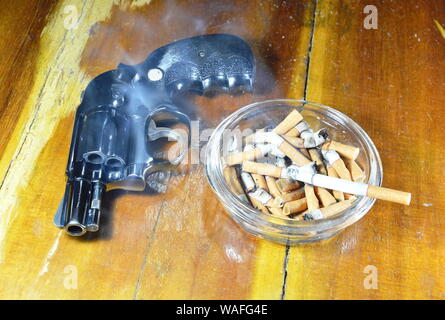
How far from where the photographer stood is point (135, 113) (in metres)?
0.77

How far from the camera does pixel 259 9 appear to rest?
1007mm

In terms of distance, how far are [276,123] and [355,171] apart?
15cm

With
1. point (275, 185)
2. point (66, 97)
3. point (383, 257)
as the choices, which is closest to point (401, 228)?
point (383, 257)

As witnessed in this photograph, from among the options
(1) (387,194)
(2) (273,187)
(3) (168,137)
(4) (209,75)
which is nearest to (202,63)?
(4) (209,75)

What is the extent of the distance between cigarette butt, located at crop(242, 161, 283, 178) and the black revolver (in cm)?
11

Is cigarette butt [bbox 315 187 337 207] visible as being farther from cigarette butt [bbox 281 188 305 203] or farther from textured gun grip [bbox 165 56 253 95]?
textured gun grip [bbox 165 56 253 95]

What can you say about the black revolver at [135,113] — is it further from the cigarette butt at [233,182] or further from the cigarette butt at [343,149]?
the cigarette butt at [343,149]

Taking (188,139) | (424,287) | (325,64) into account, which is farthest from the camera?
(325,64)

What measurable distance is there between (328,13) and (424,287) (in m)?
0.54

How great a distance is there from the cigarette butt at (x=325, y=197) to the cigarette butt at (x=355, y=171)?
5 cm

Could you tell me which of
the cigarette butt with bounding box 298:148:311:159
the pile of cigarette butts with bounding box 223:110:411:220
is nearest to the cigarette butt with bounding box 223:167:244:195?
the pile of cigarette butts with bounding box 223:110:411:220

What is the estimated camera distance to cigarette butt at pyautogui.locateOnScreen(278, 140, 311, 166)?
0.75m

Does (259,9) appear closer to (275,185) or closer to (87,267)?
(275,185)

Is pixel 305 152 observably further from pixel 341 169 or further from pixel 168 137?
pixel 168 137
